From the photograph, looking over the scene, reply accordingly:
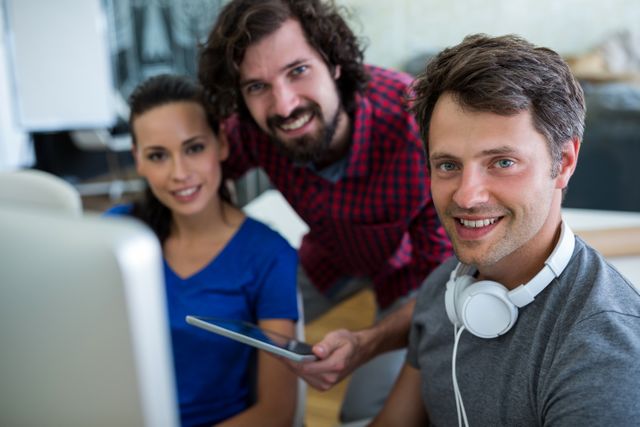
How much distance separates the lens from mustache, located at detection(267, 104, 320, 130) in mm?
1466

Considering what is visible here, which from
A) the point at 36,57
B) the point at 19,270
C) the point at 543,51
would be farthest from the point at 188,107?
the point at 36,57

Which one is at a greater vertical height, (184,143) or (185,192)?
(184,143)

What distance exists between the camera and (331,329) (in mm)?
2992

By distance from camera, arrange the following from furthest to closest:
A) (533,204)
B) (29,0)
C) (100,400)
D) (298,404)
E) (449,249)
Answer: (29,0) < (449,249) < (298,404) < (533,204) < (100,400)

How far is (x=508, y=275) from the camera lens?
950 millimetres

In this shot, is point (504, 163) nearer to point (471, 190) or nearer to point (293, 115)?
point (471, 190)

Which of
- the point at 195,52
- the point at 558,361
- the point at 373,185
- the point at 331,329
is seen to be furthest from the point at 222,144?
the point at 195,52

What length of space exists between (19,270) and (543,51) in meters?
0.79

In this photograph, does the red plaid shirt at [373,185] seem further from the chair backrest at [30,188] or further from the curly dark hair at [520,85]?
the curly dark hair at [520,85]

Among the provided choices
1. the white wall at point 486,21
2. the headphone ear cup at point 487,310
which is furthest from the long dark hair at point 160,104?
the white wall at point 486,21

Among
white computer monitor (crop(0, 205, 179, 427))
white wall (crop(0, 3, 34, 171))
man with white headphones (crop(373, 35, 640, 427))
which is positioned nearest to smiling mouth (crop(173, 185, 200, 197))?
man with white headphones (crop(373, 35, 640, 427))

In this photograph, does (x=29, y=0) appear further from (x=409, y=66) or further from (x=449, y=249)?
(x=449, y=249)

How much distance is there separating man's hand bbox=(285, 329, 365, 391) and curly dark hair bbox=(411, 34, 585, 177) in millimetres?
492

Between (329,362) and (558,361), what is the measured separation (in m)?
0.46
